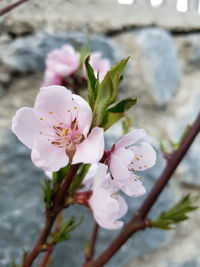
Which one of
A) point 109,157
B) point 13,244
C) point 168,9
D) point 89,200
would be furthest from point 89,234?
point 168,9

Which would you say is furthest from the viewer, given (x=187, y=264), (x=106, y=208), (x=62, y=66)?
(x=187, y=264)

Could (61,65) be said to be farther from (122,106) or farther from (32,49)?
(122,106)

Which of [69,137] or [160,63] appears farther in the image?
[160,63]

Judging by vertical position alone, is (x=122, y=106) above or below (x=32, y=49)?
above

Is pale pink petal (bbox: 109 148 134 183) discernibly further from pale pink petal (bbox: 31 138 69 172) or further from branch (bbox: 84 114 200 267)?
branch (bbox: 84 114 200 267)

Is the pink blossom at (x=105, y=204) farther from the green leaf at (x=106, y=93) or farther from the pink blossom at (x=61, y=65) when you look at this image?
the pink blossom at (x=61, y=65)

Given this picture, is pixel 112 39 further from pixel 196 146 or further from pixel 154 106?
pixel 196 146

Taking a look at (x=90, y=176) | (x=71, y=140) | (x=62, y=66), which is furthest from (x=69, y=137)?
(x=62, y=66)

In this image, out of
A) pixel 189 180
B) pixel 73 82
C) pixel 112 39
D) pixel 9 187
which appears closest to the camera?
pixel 73 82
